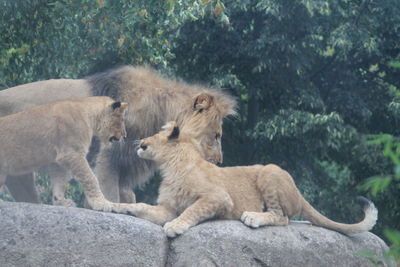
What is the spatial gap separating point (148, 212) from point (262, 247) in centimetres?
89

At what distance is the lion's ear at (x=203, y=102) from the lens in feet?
19.8

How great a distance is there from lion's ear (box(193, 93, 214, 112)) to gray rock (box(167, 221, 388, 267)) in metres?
1.29

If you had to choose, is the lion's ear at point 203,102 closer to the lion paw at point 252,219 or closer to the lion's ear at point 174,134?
the lion's ear at point 174,134

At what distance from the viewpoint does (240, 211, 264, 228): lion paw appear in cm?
507

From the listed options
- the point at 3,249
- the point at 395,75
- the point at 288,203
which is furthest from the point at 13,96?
the point at 395,75

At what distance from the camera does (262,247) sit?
16.3 feet

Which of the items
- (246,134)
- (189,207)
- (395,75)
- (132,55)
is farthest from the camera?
(395,75)

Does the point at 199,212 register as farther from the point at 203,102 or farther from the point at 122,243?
the point at 203,102

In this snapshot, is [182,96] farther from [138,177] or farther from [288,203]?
[288,203]

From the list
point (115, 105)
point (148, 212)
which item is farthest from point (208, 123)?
point (148, 212)

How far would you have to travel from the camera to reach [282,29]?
9.54 metres

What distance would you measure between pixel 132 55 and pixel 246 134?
267 cm

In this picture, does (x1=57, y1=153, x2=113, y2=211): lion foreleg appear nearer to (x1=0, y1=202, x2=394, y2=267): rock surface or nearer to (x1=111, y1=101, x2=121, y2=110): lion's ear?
(x1=0, y1=202, x2=394, y2=267): rock surface

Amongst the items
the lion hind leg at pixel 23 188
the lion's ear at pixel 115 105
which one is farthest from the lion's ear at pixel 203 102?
the lion hind leg at pixel 23 188
